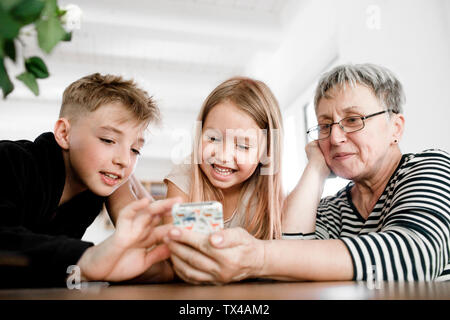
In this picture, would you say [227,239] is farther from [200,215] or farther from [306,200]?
[306,200]

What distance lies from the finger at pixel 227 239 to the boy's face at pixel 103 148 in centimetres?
55

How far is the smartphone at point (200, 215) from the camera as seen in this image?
615mm

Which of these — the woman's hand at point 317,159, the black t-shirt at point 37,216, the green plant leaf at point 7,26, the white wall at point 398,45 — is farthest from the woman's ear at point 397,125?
the green plant leaf at point 7,26

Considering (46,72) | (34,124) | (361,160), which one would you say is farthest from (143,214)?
(34,124)

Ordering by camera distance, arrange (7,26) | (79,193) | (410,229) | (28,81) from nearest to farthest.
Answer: (7,26) < (28,81) < (410,229) < (79,193)

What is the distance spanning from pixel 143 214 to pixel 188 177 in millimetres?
593

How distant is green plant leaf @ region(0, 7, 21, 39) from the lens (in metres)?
0.40

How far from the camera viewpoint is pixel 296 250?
2.14 ft

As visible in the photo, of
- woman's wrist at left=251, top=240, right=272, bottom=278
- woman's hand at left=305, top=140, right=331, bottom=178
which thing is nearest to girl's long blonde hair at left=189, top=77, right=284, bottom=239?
woman's hand at left=305, top=140, right=331, bottom=178

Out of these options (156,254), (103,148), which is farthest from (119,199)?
(156,254)

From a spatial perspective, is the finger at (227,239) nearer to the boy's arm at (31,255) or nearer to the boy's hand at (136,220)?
the boy's hand at (136,220)

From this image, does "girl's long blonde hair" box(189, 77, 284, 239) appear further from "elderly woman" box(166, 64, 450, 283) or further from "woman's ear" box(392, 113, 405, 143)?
"woman's ear" box(392, 113, 405, 143)

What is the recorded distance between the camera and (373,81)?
3.55 feet

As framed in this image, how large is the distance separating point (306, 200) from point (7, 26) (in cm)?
89
